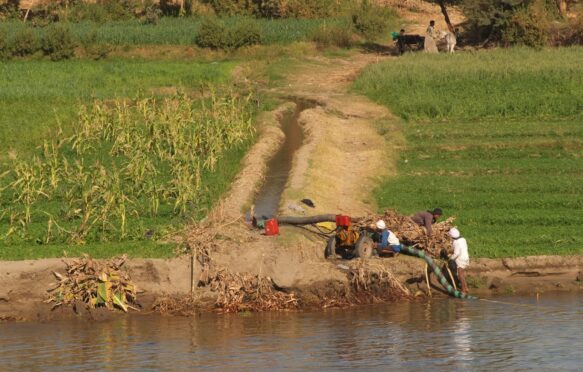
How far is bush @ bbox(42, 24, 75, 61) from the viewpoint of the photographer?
171ft

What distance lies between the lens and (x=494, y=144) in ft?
115

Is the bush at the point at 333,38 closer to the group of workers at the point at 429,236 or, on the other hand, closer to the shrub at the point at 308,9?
the shrub at the point at 308,9

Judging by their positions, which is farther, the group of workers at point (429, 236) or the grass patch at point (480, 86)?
the grass patch at point (480, 86)

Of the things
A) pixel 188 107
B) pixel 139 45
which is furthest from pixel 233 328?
pixel 139 45

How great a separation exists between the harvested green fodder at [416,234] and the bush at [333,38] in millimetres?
30146

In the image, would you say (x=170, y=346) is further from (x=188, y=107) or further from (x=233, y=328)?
(x=188, y=107)

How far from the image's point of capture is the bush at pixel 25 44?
52.4m

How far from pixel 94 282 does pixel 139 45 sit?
33900mm

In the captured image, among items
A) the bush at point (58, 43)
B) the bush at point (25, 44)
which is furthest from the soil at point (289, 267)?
the bush at point (25, 44)

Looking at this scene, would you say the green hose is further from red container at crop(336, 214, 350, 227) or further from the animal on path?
the animal on path

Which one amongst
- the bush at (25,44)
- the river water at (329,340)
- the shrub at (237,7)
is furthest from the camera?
the shrub at (237,7)

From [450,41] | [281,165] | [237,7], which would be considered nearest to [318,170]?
[281,165]

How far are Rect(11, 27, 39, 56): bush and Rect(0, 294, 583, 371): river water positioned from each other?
104 feet

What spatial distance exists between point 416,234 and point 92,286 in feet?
20.8
